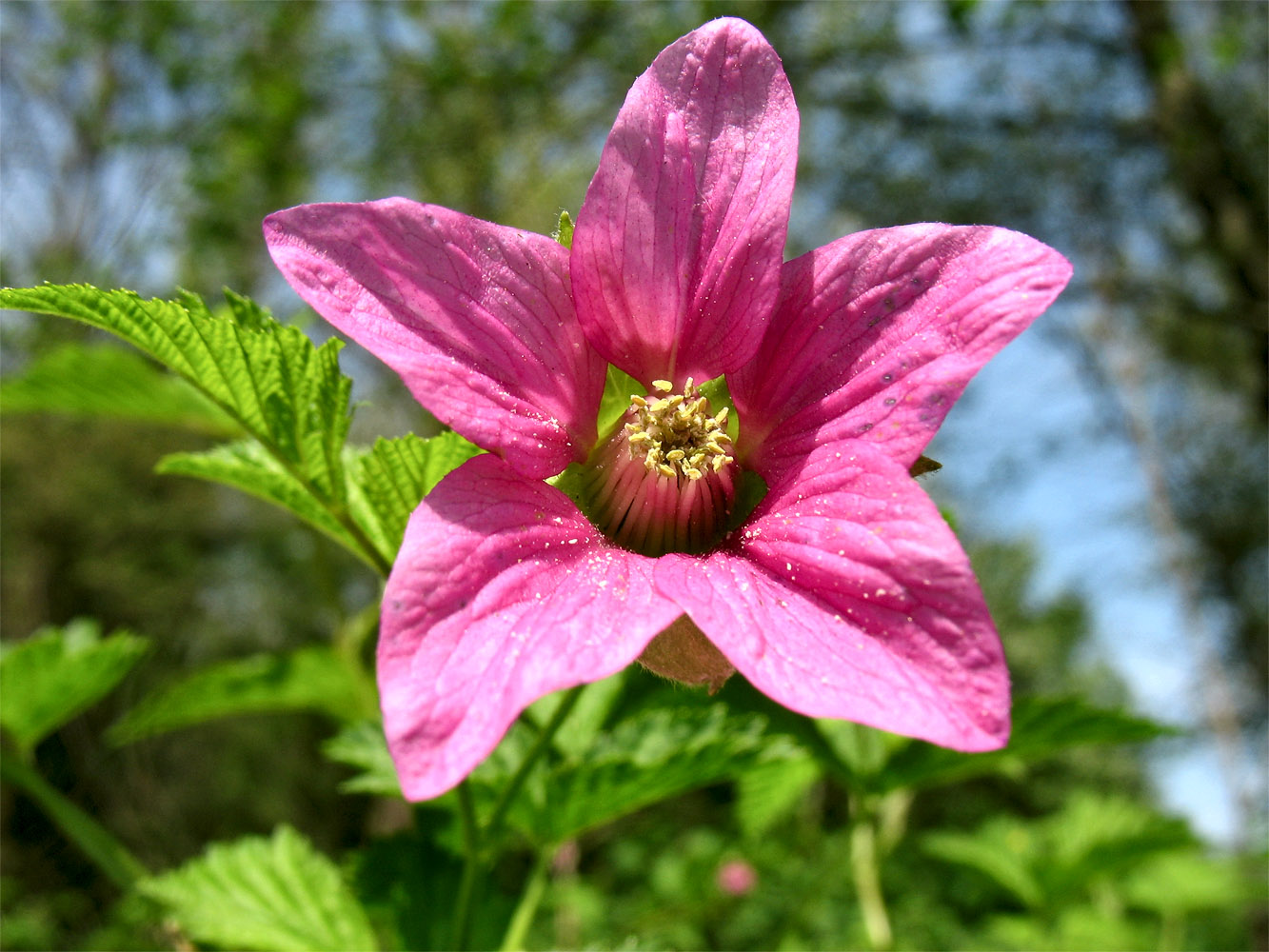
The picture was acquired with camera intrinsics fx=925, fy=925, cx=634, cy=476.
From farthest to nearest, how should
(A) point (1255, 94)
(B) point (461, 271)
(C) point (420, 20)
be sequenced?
(A) point (1255, 94) → (C) point (420, 20) → (B) point (461, 271)

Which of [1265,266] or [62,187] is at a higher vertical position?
[62,187]

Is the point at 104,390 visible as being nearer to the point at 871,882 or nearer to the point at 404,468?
the point at 404,468

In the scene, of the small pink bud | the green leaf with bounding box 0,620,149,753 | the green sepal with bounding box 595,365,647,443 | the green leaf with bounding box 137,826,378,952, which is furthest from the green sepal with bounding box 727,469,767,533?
the small pink bud

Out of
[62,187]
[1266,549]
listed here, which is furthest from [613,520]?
[1266,549]

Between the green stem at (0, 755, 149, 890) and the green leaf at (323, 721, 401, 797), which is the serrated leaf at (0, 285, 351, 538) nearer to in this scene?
the green leaf at (323, 721, 401, 797)

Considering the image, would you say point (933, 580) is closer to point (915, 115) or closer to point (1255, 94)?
point (915, 115)

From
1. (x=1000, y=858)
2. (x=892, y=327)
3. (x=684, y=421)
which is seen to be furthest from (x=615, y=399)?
(x=1000, y=858)
